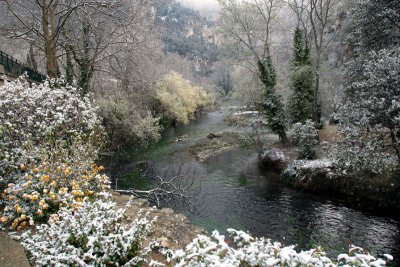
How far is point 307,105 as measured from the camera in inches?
827

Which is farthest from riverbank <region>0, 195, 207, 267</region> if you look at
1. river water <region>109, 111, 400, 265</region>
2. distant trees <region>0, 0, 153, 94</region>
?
distant trees <region>0, 0, 153, 94</region>

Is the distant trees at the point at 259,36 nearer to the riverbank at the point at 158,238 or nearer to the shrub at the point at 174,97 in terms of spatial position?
the shrub at the point at 174,97

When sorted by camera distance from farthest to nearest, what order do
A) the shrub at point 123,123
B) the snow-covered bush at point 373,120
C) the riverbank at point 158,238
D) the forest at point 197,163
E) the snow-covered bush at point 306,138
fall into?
the shrub at point 123,123, the snow-covered bush at point 306,138, the snow-covered bush at point 373,120, the forest at point 197,163, the riverbank at point 158,238

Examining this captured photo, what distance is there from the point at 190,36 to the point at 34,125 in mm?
154015

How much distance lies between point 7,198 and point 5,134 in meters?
1.74

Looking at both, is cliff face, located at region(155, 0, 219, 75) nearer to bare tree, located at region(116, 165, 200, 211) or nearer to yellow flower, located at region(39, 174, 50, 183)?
bare tree, located at region(116, 165, 200, 211)

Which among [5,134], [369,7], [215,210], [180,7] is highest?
[180,7]

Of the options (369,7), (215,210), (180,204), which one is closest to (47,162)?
(180,204)

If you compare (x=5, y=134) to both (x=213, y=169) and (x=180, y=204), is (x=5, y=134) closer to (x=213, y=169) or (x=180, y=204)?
(x=180, y=204)

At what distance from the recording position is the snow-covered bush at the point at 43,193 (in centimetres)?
514

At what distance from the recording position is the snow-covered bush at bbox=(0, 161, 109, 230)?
5145mm

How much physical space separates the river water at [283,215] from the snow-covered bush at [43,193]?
4.92 metres

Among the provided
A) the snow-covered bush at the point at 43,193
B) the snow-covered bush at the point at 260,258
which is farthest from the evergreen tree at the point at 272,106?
the snow-covered bush at the point at 260,258

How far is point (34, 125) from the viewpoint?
7125 mm
